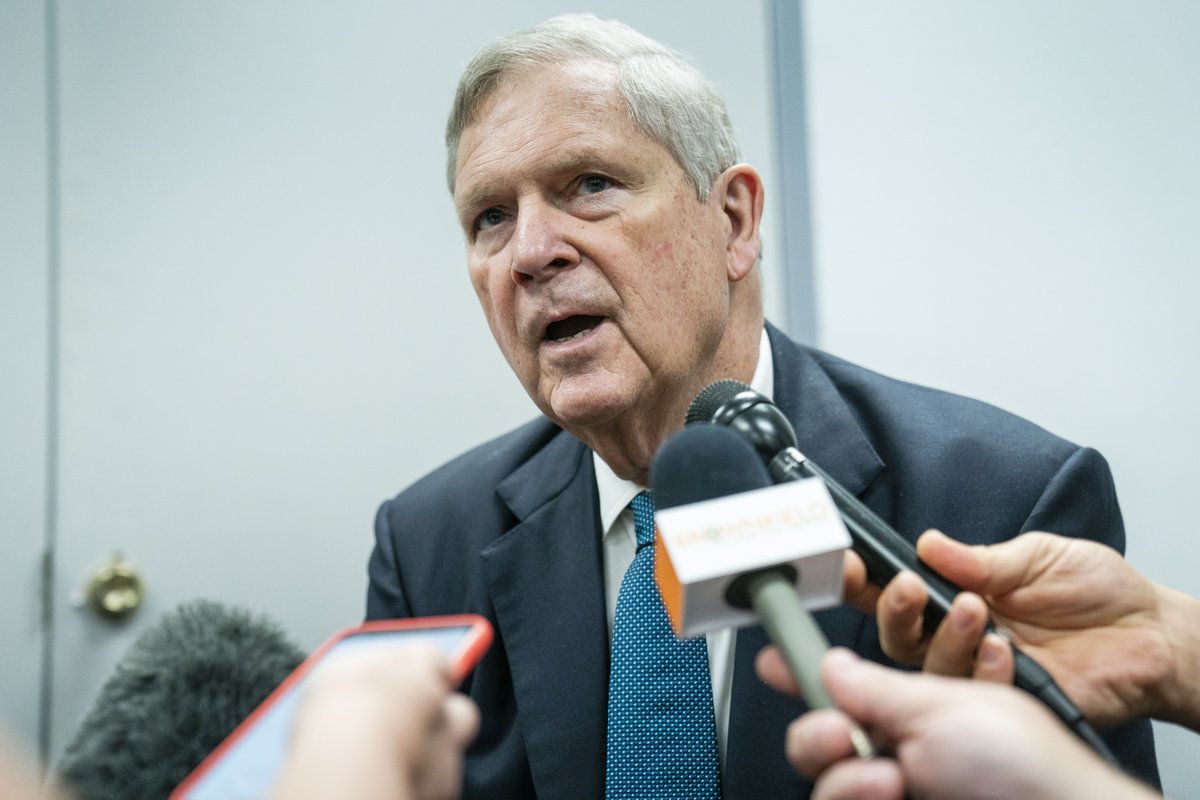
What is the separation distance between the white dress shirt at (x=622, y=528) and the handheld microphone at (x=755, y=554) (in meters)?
0.61

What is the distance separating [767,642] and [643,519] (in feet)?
→ 0.82

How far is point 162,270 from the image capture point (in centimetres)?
165

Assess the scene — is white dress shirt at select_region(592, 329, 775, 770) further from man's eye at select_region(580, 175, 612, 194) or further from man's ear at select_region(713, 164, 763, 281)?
man's eye at select_region(580, 175, 612, 194)

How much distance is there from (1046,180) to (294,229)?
53.8 inches

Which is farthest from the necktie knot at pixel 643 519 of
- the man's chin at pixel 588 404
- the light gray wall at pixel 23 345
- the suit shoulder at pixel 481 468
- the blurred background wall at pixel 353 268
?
the light gray wall at pixel 23 345

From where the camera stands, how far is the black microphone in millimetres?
667

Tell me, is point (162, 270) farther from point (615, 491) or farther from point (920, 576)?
point (920, 576)

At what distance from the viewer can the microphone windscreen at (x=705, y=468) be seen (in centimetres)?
63

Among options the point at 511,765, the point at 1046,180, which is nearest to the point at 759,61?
the point at 1046,180

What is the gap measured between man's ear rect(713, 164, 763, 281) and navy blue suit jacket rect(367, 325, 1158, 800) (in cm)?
15

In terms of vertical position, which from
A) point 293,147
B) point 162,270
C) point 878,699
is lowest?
point 878,699

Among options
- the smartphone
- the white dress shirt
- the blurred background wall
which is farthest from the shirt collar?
A: the smartphone

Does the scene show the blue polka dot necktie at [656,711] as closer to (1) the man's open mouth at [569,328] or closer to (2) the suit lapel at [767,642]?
(2) the suit lapel at [767,642]

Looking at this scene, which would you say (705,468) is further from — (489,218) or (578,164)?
(489,218)
